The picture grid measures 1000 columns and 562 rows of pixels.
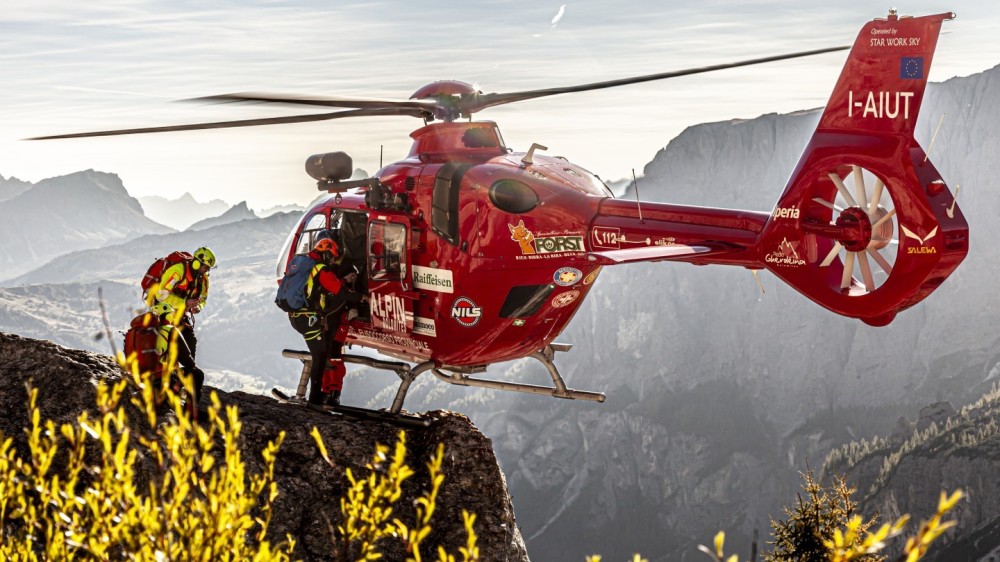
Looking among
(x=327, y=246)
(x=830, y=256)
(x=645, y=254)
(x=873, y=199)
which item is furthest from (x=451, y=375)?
(x=873, y=199)

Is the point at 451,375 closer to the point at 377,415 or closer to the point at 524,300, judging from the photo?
the point at 524,300

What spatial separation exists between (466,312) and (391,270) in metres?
1.60

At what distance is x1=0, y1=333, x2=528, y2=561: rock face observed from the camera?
1345 cm

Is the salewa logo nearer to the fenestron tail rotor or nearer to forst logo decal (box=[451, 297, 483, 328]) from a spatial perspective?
the fenestron tail rotor

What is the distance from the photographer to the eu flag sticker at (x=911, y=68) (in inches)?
572

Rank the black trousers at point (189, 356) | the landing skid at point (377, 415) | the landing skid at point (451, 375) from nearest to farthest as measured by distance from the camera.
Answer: the black trousers at point (189, 356) < the landing skid at point (377, 415) < the landing skid at point (451, 375)

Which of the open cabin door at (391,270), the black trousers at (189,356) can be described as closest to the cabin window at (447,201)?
the open cabin door at (391,270)

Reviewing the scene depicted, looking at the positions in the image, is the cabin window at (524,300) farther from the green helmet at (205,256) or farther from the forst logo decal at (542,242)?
the green helmet at (205,256)

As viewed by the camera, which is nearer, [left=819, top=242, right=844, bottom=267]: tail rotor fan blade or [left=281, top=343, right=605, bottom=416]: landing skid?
[left=819, top=242, right=844, bottom=267]: tail rotor fan blade

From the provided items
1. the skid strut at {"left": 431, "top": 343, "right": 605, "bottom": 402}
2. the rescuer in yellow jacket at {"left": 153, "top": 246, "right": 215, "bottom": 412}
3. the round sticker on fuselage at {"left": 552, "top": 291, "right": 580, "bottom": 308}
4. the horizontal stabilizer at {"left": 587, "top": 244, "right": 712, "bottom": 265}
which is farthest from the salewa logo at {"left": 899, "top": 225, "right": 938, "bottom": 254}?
the rescuer in yellow jacket at {"left": 153, "top": 246, "right": 215, "bottom": 412}

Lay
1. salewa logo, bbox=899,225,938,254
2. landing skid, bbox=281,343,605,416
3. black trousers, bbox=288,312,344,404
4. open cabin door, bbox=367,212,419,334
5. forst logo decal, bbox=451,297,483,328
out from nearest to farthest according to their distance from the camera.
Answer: salewa logo, bbox=899,225,938,254 → forst logo decal, bbox=451,297,483,328 → black trousers, bbox=288,312,344,404 → landing skid, bbox=281,343,605,416 → open cabin door, bbox=367,212,419,334

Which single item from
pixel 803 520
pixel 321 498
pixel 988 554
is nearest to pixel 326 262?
pixel 321 498

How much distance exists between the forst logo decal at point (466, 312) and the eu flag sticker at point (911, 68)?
7.65m

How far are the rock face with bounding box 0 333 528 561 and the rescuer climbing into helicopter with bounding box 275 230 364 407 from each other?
1.91m
